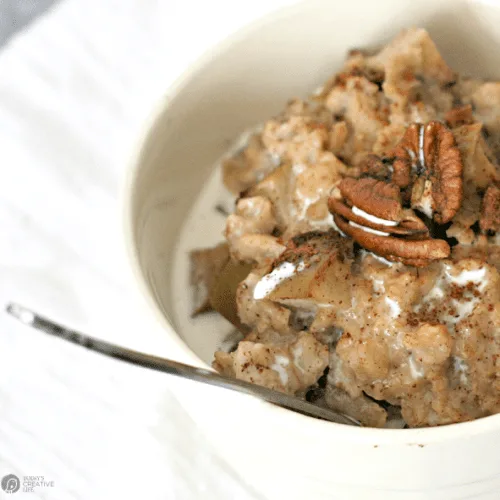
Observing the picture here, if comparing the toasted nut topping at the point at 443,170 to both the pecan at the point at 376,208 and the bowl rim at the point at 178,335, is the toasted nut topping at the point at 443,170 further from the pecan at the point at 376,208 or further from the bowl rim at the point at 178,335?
the bowl rim at the point at 178,335

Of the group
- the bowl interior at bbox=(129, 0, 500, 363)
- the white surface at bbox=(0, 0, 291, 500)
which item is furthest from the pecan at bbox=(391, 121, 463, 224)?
the white surface at bbox=(0, 0, 291, 500)

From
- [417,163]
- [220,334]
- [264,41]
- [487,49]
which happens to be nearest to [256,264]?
[220,334]

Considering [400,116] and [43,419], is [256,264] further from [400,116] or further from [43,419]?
[43,419]

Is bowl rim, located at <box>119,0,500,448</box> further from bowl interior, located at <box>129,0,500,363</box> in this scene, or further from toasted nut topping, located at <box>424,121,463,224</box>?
toasted nut topping, located at <box>424,121,463,224</box>

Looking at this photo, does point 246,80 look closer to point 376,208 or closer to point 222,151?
point 222,151

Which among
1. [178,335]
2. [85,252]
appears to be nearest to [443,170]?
[178,335]

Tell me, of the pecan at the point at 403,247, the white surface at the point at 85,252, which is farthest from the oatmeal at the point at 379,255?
the white surface at the point at 85,252
